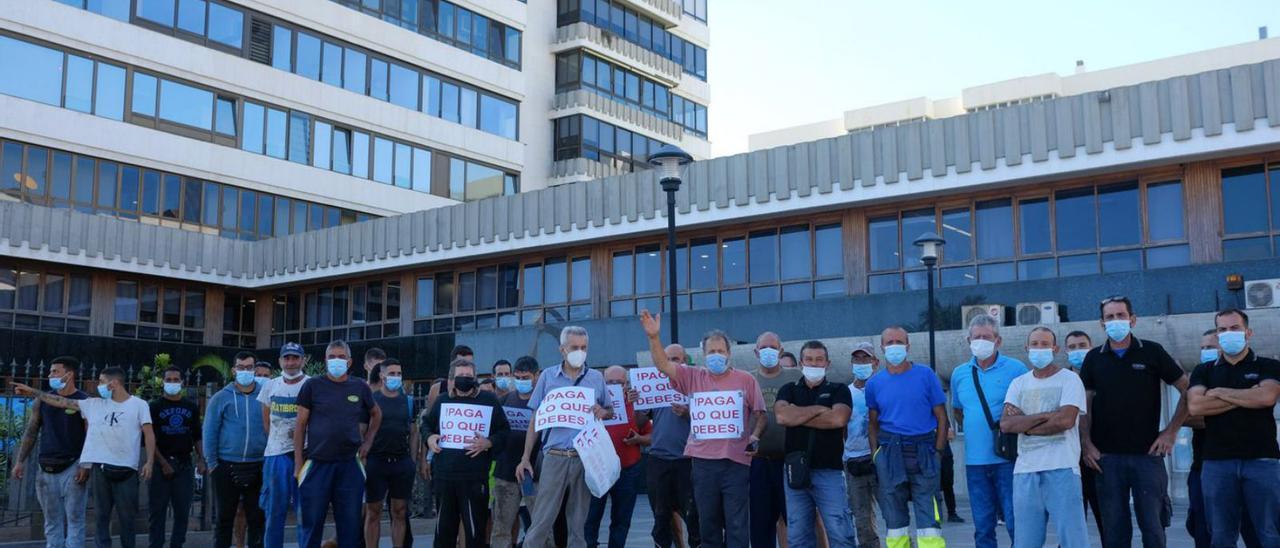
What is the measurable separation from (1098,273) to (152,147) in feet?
83.9

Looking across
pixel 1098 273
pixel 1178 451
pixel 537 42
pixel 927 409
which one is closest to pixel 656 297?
pixel 1098 273

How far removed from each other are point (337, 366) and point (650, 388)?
2.80 meters

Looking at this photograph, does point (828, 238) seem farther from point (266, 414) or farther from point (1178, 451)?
point (266, 414)

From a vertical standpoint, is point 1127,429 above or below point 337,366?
below

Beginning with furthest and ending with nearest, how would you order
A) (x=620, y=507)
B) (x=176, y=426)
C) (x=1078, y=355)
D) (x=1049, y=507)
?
1. (x=176, y=426)
2. (x=620, y=507)
3. (x=1078, y=355)
4. (x=1049, y=507)

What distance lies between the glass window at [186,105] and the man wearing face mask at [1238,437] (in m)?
31.8

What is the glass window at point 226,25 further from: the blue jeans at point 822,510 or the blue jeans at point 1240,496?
the blue jeans at point 1240,496

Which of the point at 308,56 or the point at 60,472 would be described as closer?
the point at 60,472

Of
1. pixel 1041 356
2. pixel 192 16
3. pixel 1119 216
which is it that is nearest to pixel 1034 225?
pixel 1119 216

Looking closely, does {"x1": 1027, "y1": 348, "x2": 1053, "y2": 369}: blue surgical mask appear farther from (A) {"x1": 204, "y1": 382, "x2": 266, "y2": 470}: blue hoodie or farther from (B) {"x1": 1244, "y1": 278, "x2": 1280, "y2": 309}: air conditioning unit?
(B) {"x1": 1244, "y1": 278, "x2": 1280, "y2": 309}: air conditioning unit

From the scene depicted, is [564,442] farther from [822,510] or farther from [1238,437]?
[1238,437]

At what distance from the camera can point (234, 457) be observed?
459 inches

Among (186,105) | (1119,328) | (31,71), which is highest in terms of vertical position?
(31,71)

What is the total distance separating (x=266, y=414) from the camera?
11359mm
